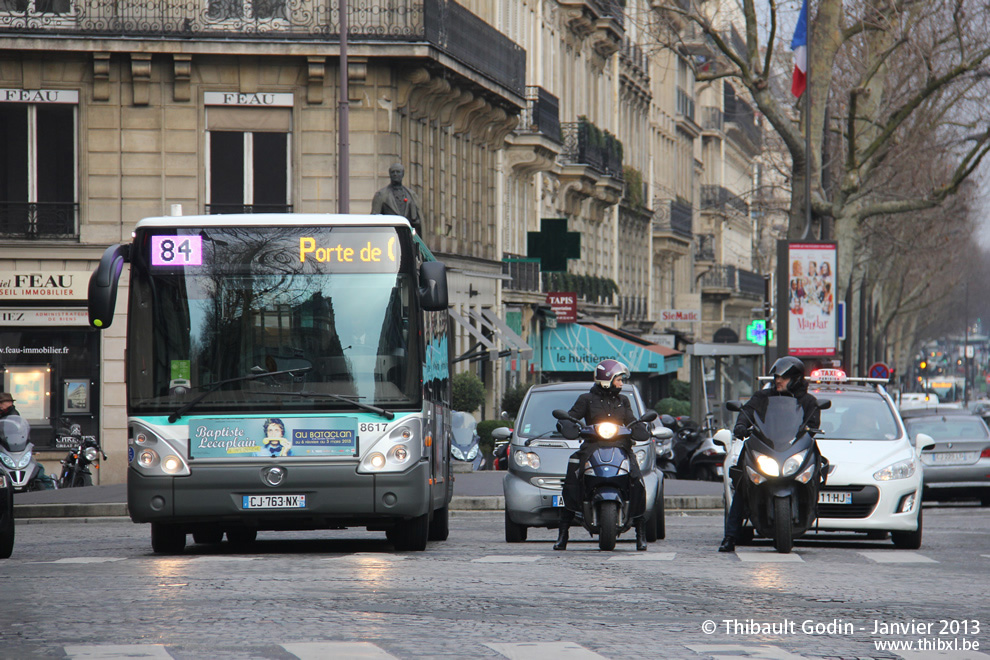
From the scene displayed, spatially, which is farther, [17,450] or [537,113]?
[537,113]

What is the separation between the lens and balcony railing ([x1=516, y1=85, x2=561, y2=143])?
42.0 meters

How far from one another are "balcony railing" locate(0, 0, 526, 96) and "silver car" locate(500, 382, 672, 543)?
53.0 ft

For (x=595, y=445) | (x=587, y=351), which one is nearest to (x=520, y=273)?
(x=587, y=351)

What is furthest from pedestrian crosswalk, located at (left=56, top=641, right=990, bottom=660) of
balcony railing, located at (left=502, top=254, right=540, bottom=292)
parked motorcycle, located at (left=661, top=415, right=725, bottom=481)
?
balcony railing, located at (left=502, top=254, right=540, bottom=292)

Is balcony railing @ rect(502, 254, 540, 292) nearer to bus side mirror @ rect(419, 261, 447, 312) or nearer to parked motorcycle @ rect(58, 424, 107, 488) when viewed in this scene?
parked motorcycle @ rect(58, 424, 107, 488)

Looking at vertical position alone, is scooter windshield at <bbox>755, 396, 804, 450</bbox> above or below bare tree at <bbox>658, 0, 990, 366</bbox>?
below

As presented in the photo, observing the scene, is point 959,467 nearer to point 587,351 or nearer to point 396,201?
point 396,201

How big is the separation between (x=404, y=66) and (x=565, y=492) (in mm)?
18285

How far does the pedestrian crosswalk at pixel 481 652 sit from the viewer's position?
24.8 feet

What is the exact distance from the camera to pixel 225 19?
101 ft

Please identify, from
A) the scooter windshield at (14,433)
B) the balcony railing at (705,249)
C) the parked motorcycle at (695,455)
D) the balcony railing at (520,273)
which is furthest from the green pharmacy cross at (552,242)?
the balcony railing at (705,249)

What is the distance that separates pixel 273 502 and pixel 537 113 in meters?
29.8

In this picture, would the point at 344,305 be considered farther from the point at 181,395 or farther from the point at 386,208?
the point at 386,208

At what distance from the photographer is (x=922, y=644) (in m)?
8.16
